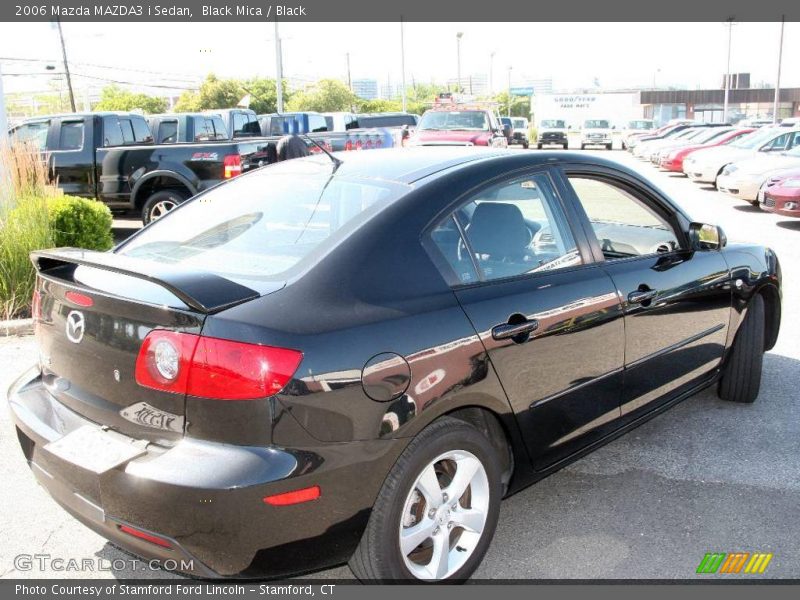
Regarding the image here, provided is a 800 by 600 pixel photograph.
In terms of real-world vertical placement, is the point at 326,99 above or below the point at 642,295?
above

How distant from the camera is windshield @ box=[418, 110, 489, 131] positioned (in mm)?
19891

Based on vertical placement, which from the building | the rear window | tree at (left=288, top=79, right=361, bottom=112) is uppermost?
the building

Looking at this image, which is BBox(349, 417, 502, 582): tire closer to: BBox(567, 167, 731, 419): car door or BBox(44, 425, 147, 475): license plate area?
BBox(44, 425, 147, 475): license plate area

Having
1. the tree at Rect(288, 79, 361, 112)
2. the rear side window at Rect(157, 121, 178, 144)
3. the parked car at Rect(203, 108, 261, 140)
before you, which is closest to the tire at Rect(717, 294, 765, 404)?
the rear side window at Rect(157, 121, 178, 144)

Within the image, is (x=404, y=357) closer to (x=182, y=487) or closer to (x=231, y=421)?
(x=231, y=421)

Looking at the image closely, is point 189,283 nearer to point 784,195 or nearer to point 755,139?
point 784,195

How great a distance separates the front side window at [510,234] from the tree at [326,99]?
5797 centimetres

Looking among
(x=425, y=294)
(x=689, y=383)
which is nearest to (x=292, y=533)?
(x=425, y=294)

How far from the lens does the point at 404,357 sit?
2.69m

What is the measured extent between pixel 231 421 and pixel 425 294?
868mm

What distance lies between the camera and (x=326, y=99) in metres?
60.5

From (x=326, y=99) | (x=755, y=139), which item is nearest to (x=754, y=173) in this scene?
(x=755, y=139)

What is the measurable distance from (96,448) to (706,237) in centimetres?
355

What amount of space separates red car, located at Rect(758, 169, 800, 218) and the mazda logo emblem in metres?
12.7
